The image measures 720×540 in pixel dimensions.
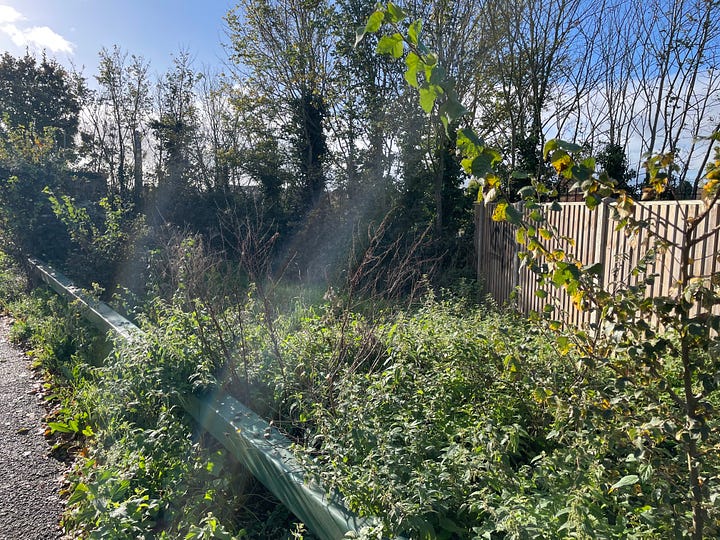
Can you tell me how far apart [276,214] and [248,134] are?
Result: 2.98 meters

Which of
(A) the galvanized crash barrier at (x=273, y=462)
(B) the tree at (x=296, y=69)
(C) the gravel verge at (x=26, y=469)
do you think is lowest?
(C) the gravel verge at (x=26, y=469)

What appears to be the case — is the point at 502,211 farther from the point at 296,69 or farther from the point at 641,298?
the point at 296,69

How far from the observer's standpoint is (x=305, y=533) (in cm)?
254

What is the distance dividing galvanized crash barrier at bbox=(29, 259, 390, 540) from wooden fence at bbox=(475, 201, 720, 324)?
1630 millimetres

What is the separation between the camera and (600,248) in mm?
4898

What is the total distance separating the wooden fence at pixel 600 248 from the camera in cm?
249

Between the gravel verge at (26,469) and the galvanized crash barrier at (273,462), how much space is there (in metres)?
1.10

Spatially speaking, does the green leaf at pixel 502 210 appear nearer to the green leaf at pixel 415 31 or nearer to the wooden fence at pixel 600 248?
the wooden fence at pixel 600 248

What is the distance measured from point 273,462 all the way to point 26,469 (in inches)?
95.1

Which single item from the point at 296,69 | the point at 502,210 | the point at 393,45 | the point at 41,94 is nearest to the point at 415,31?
the point at 393,45

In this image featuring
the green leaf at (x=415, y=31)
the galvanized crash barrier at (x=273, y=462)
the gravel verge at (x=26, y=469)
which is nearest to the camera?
the green leaf at (x=415, y=31)

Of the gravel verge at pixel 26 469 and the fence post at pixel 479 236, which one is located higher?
the fence post at pixel 479 236

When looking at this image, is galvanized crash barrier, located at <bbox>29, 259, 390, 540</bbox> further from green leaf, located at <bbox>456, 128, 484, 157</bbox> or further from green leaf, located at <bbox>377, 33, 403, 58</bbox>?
green leaf, located at <bbox>377, 33, 403, 58</bbox>

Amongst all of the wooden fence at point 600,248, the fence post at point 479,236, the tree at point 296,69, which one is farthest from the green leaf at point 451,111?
the tree at point 296,69
